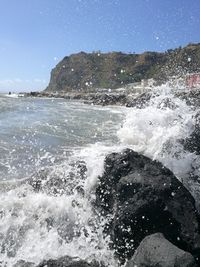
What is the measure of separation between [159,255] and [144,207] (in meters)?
1.42

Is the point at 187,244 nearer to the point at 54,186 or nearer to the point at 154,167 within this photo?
the point at 154,167

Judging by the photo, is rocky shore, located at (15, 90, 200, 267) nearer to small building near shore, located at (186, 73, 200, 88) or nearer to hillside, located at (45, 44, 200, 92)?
small building near shore, located at (186, 73, 200, 88)

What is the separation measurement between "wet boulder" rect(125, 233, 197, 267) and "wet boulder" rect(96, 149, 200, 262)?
0.80 m

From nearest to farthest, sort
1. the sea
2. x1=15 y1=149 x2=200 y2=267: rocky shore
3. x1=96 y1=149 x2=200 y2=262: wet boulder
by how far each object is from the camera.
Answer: x1=15 y1=149 x2=200 y2=267: rocky shore → x1=96 y1=149 x2=200 y2=262: wet boulder → the sea

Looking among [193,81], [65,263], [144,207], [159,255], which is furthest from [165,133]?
[193,81]

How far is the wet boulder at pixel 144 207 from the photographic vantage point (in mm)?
7141

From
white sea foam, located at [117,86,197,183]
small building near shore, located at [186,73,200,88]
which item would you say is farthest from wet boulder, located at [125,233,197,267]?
small building near shore, located at [186,73,200,88]

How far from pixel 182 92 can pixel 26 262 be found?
45.6 m

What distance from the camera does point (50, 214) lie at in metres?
8.51

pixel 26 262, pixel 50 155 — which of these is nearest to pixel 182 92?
pixel 50 155

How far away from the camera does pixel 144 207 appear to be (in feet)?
24.1

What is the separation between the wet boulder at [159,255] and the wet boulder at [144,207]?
80 centimetres

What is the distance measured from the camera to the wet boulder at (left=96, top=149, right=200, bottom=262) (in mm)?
7141

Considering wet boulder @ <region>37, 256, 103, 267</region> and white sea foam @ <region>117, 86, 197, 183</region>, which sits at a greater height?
white sea foam @ <region>117, 86, 197, 183</region>
